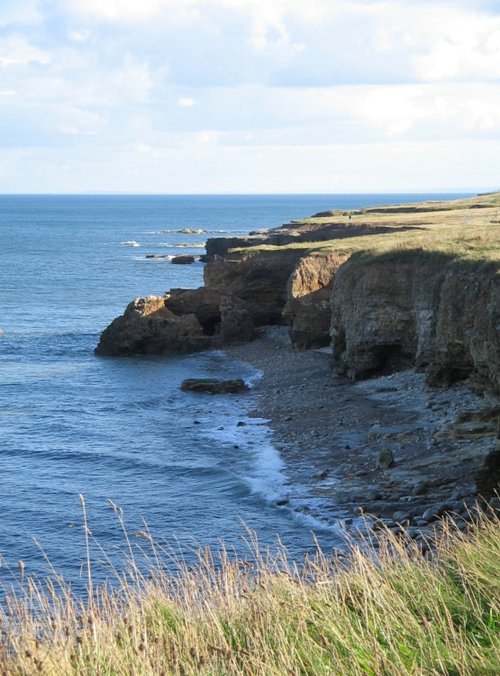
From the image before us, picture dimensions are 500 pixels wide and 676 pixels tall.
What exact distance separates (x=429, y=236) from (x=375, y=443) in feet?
54.7

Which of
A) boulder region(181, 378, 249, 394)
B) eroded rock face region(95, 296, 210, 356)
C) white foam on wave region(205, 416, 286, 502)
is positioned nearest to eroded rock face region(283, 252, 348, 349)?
eroded rock face region(95, 296, 210, 356)

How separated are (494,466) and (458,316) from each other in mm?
12193

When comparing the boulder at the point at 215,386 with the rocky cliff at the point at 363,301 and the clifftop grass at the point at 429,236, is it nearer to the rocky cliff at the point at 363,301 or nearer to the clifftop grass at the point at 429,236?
the rocky cliff at the point at 363,301

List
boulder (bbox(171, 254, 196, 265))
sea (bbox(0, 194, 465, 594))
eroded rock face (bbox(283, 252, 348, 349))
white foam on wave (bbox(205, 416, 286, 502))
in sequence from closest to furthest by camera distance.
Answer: sea (bbox(0, 194, 465, 594))
white foam on wave (bbox(205, 416, 286, 502))
eroded rock face (bbox(283, 252, 348, 349))
boulder (bbox(171, 254, 196, 265))

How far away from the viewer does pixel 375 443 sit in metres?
30.6

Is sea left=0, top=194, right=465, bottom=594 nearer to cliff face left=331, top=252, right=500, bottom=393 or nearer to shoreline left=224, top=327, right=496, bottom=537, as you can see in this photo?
Answer: shoreline left=224, top=327, right=496, bottom=537

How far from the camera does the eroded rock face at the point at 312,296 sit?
50.2 m

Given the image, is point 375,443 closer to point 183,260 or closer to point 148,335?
point 148,335

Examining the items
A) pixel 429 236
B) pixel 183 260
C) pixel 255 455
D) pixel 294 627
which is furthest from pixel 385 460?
pixel 183 260

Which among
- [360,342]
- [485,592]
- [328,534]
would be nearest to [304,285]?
[360,342]

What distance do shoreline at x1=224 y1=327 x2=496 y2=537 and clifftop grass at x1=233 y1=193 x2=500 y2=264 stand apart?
16.8 ft

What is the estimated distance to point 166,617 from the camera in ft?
30.8

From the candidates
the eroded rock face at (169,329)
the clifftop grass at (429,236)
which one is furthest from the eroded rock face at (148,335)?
the clifftop grass at (429,236)

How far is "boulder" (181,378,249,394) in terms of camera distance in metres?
43.1
